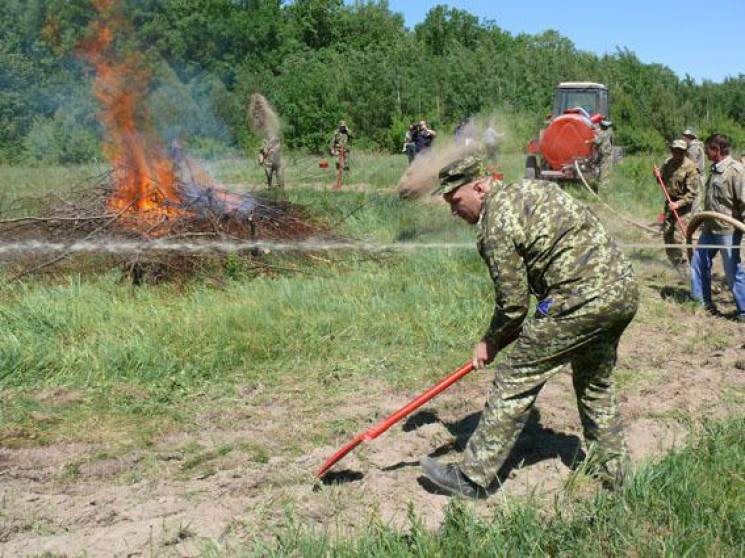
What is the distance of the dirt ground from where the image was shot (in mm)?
3594

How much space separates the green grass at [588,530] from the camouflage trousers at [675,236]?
5.74 m

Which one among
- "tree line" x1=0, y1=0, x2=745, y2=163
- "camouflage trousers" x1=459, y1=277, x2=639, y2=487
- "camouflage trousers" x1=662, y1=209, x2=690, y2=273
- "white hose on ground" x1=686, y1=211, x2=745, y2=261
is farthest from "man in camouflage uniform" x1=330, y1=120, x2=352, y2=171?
"camouflage trousers" x1=459, y1=277, x2=639, y2=487

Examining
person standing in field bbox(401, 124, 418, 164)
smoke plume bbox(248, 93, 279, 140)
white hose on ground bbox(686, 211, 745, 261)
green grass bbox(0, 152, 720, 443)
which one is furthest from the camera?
person standing in field bbox(401, 124, 418, 164)

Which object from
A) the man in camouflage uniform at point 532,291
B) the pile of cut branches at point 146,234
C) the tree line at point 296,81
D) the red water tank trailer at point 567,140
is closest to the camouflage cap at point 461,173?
the man in camouflage uniform at point 532,291

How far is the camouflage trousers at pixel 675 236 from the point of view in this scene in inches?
355

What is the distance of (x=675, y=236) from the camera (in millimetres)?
9156

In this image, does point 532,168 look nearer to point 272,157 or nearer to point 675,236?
point 272,157

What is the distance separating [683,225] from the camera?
8875mm

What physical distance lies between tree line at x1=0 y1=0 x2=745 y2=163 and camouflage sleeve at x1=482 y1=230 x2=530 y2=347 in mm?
7464

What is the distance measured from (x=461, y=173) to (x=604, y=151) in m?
13.4

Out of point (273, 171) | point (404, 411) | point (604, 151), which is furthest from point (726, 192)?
point (604, 151)

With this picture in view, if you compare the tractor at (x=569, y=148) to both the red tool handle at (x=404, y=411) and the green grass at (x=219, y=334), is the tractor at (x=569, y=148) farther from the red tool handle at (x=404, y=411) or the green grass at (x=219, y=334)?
the red tool handle at (x=404, y=411)

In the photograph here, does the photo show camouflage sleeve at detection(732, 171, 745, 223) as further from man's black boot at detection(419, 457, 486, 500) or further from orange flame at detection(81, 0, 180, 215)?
orange flame at detection(81, 0, 180, 215)

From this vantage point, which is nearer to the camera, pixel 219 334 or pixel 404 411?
pixel 404 411
